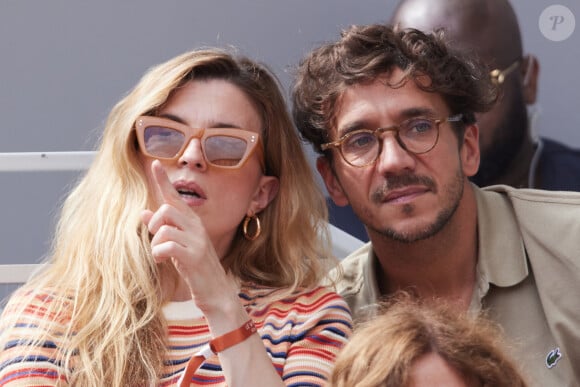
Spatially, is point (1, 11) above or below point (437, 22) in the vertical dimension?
above

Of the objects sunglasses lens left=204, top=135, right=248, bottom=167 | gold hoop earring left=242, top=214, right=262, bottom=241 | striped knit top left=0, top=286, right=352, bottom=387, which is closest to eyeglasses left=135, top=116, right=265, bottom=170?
sunglasses lens left=204, top=135, right=248, bottom=167

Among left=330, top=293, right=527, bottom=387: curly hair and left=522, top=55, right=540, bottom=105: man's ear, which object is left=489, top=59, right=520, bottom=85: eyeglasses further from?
left=330, top=293, right=527, bottom=387: curly hair

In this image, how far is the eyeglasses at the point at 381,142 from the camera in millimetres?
2404

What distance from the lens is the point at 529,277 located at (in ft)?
8.09

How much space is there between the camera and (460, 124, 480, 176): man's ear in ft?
8.70

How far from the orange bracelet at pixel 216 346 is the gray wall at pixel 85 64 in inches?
47.6

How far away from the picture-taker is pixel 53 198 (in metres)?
2.93

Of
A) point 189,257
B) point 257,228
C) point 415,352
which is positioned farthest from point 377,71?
point 415,352

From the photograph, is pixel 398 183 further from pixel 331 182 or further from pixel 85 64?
pixel 85 64

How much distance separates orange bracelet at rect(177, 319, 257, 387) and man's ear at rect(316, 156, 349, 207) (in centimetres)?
78

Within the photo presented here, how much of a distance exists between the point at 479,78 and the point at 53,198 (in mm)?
1309

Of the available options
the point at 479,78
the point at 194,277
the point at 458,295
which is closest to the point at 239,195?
the point at 194,277

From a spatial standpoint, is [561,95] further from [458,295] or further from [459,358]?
[459,358]

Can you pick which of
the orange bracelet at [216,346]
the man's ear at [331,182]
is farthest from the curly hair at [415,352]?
the man's ear at [331,182]
